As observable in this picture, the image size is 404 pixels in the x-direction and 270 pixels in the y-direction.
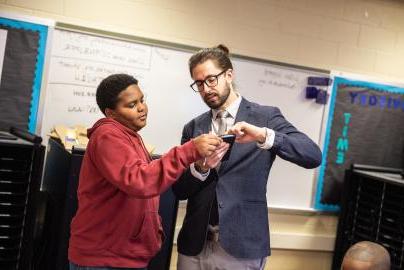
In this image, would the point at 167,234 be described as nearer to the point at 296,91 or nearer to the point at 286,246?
the point at 286,246

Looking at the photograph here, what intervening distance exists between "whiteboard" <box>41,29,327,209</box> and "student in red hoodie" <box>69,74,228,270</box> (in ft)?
3.37

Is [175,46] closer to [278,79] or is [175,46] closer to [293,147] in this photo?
[278,79]

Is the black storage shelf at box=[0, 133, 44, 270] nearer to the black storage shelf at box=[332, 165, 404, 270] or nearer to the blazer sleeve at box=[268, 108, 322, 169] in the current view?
the blazer sleeve at box=[268, 108, 322, 169]

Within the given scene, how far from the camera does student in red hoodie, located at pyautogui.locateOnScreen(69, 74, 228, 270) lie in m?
1.37

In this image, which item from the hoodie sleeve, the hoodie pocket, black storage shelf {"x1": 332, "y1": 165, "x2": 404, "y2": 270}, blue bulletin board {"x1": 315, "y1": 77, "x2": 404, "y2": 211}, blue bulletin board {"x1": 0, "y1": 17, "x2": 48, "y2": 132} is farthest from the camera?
blue bulletin board {"x1": 315, "y1": 77, "x2": 404, "y2": 211}

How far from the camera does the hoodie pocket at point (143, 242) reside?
1.46 metres

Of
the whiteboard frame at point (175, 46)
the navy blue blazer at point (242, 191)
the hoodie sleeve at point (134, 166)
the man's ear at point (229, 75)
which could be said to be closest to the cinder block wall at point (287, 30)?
the whiteboard frame at point (175, 46)

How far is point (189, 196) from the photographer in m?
1.79

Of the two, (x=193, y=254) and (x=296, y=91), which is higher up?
(x=296, y=91)

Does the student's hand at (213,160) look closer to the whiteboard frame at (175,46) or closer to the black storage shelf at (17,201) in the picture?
the black storage shelf at (17,201)

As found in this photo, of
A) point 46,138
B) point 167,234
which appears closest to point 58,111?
point 46,138

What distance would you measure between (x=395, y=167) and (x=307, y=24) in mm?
1149

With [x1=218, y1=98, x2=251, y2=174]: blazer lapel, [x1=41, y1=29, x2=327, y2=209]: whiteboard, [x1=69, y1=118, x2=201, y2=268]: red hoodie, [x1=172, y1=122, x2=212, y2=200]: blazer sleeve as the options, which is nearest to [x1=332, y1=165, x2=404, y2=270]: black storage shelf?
[x1=41, y1=29, x2=327, y2=209]: whiteboard

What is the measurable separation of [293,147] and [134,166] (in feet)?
1.95
